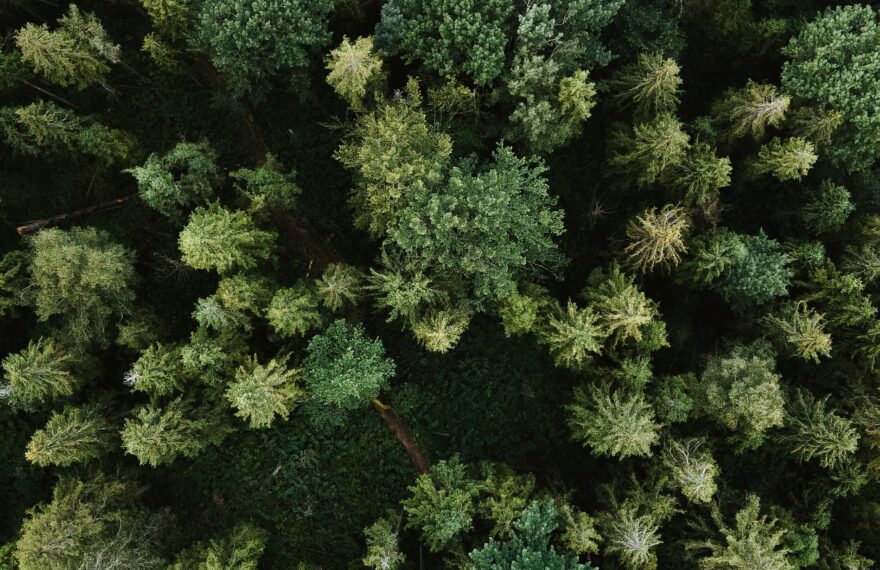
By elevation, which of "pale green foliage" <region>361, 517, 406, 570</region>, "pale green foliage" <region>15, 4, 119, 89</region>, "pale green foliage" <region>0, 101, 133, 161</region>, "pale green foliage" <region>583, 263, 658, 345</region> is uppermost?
"pale green foliage" <region>15, 4, 119, 89</region>

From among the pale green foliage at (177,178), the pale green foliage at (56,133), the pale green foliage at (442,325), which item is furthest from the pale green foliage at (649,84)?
the pale green foliage at (56,133)

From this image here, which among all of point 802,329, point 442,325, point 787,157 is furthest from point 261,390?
point 787,157

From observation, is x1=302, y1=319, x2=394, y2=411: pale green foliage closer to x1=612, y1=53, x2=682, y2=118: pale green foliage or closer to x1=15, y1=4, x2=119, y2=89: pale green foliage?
x1=15, y1=4, x2=119, y2=89: pale green foliage

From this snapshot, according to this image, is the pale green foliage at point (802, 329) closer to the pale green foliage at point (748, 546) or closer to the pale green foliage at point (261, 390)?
the pale green foliage at point (748, 546)

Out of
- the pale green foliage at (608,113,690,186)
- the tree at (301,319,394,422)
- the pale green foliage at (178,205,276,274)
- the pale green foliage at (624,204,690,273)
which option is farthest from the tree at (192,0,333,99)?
the pale green foliage at (624,204,690,273)

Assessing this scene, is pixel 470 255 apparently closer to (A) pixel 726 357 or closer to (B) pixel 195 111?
(A) pixel 726 357

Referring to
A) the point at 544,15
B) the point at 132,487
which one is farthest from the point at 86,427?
the point at 544,15

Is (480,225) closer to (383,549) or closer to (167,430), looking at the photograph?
(383,549)

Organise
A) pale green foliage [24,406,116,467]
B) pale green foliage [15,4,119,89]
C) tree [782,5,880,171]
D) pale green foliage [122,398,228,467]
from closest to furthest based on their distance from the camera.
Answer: pale green foliage [122,398,228,467] < pale green foliage [24,406,116,467] < pale green foliage [15,4,119,89] < tree [782,5,880,171]
